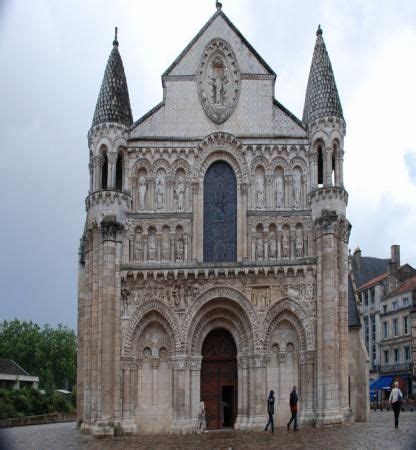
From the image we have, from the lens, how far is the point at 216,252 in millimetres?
35781

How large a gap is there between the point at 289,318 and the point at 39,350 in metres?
58.7

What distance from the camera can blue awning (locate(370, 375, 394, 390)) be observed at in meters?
69.2

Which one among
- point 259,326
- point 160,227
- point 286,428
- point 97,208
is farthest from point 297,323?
point 97,208

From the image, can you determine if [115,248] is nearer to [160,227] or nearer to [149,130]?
[160,227]

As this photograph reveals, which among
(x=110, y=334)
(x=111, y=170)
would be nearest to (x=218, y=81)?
(x=111, y=170)

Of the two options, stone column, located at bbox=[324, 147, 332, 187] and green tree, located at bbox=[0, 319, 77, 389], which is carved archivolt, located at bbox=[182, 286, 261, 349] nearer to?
stone column, located at bbox=[324, 147, 332, 187]

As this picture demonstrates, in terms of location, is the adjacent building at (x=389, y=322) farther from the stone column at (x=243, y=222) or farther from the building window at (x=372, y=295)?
the stone column at (x=243, y=222)

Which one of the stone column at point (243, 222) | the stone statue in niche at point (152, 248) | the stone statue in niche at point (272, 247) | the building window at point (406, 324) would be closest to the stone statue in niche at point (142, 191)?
the stone statue in niche at point (152, 248)

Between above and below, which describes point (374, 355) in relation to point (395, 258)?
below

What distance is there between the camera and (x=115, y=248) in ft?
115

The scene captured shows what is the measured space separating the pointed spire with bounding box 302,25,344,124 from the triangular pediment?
2106 millimetres

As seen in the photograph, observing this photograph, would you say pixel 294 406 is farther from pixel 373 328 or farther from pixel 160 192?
pixel 373 328

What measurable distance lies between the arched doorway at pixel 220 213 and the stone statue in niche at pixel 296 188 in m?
2.78

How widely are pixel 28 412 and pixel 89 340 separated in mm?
22334
